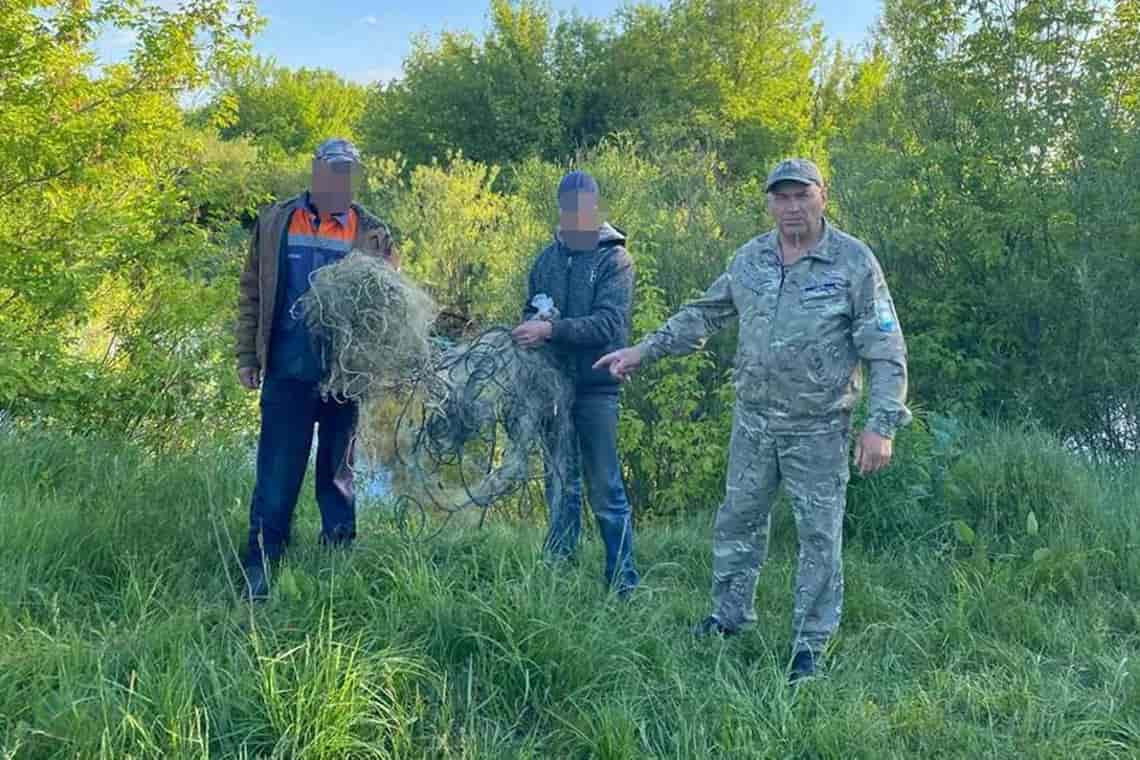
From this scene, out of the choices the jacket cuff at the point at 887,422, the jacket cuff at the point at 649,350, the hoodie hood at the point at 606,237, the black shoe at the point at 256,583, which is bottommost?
the black shoe at the point at 256,583

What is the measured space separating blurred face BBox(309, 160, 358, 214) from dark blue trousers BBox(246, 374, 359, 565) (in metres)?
0.73

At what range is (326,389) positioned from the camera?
12.0ft

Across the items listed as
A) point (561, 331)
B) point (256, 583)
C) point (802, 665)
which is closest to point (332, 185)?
point (561, 331)

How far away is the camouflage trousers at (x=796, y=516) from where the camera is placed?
3363mm

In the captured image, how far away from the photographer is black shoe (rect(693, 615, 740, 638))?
11.6 feet

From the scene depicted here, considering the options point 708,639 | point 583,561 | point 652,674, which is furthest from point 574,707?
point 583,561

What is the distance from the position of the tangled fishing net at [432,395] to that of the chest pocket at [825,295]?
3.70 ft

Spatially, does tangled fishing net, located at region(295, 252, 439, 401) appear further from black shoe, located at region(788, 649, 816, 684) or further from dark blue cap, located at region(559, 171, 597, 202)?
black shoe, located at region(788, 649, 816, 684)

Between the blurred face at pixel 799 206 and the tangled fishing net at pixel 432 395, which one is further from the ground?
the blurred face at pixel 799 206

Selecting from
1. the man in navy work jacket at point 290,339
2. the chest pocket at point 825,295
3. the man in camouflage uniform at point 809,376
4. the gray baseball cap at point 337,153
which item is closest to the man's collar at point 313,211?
the man in navy work jacket at point 290,339

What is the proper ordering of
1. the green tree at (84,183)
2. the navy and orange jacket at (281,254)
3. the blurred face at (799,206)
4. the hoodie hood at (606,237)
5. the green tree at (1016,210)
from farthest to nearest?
the green tree at (1016,210), the green tree at (84,183), the hoodie hood at (606,237), the navy and orange jacket at (281,254), the blurred face at (799,206)

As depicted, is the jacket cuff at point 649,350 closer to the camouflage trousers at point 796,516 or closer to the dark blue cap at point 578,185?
the camouflage trousers at point 796,516

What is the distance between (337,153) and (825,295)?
2005 mm

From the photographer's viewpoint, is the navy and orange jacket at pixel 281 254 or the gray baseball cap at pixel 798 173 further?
the navy and orange jacket at pixel 281 254
